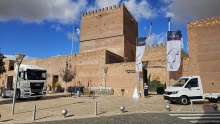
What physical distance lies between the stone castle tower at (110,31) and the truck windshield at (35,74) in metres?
17.7

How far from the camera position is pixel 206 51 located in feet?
60.1

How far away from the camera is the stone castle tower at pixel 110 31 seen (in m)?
35.6

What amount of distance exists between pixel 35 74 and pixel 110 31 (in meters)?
20.9

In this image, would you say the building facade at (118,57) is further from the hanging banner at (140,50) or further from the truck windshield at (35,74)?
the truck windshield at (35,74)

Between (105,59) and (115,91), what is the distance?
16.4 ft

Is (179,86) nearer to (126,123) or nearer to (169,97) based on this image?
(169,97)

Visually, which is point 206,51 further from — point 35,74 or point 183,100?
point 35,74

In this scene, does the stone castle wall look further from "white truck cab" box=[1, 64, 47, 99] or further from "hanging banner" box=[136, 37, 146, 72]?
"white truck cab" box=[1, 64, 47, 99]

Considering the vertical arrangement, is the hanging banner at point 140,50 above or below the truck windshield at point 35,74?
above

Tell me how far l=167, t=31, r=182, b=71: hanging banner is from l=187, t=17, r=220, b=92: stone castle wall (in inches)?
88.6

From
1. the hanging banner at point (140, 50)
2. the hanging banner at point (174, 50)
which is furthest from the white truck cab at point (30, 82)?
the hanging banner at point (174, 50)

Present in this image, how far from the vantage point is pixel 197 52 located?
18.8m

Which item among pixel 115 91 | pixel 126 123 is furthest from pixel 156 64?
pixel 126 123

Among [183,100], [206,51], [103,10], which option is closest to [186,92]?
[183,100]
